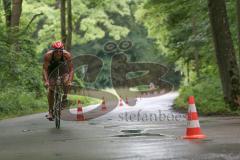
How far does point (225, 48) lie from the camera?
736 inches

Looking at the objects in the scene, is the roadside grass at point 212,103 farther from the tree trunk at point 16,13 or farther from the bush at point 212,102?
the tree trunk at point 16,13

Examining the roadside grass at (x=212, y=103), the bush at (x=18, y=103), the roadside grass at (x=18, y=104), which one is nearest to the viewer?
the roadside grass at (x=212, y=103)

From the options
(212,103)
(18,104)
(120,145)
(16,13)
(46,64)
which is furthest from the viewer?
(16,13)

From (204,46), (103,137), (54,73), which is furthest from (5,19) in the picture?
(103,137)

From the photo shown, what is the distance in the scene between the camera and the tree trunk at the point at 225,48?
18.7 metres

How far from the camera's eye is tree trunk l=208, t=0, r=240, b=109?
18688 mm

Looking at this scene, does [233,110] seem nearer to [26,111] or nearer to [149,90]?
[26,111]

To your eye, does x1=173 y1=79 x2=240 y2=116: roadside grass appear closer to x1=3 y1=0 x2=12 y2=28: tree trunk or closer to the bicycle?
the bicycle

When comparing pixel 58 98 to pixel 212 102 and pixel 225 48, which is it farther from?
pixel 212 102

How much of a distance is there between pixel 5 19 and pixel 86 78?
20.8 m

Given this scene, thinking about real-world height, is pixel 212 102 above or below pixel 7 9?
below

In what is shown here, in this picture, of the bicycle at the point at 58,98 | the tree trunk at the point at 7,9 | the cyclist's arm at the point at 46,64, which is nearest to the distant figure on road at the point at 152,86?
the tree trunk at the point at 7,9

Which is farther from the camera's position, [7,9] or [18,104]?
[7,9]

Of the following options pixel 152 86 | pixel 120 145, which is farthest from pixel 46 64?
pixel 152 86
